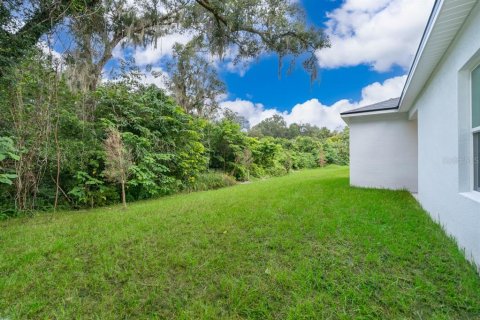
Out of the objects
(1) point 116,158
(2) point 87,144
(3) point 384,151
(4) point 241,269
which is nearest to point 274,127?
(3) point 384,151

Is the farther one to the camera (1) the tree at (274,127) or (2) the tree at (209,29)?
(1) the tree at (274,127)

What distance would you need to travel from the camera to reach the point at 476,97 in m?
2.49

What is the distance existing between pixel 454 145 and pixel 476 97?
0.66m

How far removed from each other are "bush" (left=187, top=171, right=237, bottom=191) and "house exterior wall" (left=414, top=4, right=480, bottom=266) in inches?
299

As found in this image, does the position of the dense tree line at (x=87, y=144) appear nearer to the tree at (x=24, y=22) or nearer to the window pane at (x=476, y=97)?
the tree at (x=24, y=22)

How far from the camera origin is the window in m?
2.45

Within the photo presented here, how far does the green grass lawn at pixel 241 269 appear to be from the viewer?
77.3 inches

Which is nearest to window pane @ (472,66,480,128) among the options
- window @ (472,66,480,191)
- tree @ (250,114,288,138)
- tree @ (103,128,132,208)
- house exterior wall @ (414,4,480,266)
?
window @ (472,66,480,191)

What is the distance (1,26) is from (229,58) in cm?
591

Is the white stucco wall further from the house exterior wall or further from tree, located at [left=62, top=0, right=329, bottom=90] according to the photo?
the house exterior wall

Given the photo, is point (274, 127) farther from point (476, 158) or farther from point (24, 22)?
point (476, 158)

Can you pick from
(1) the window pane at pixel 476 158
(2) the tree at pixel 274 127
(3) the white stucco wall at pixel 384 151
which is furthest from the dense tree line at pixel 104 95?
(2) the tree at pixel 274 127

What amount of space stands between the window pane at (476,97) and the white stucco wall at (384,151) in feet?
15.8

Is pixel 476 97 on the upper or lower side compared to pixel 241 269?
upper
